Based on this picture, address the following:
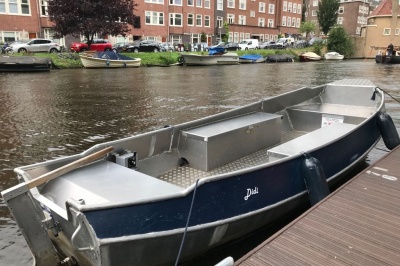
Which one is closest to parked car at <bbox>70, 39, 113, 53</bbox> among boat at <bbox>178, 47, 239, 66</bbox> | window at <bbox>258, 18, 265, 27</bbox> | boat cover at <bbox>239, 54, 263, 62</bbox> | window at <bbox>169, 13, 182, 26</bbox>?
boat at <bbox>178, 47, 239, 66</bbox>

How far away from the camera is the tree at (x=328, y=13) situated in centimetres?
6694

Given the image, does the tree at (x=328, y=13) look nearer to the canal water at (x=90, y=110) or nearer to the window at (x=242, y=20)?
the window at (x=242, y=20)

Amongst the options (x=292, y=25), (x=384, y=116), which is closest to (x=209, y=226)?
(x=384, y=116)

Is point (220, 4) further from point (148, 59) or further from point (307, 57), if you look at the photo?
point (148, 59)

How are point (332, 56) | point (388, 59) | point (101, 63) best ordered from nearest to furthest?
1. point (101, 63)
2. point (388, 59)
3. point (332, 56)

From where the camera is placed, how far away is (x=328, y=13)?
221 feet

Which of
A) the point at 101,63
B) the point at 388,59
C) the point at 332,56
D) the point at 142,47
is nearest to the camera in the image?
the point at 101,63

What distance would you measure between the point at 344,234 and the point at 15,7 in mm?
41646

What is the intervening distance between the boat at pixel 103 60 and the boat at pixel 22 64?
4.21 m

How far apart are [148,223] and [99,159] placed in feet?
5.29

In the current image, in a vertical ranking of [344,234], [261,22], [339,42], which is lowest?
[344,234]

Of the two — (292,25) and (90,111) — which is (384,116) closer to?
(90,111)

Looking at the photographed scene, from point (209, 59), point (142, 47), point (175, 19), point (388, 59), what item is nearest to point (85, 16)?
point (142, 47)

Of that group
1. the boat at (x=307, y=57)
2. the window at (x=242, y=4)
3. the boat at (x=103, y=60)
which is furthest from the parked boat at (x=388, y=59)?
the boat at (x=103, y=60)
